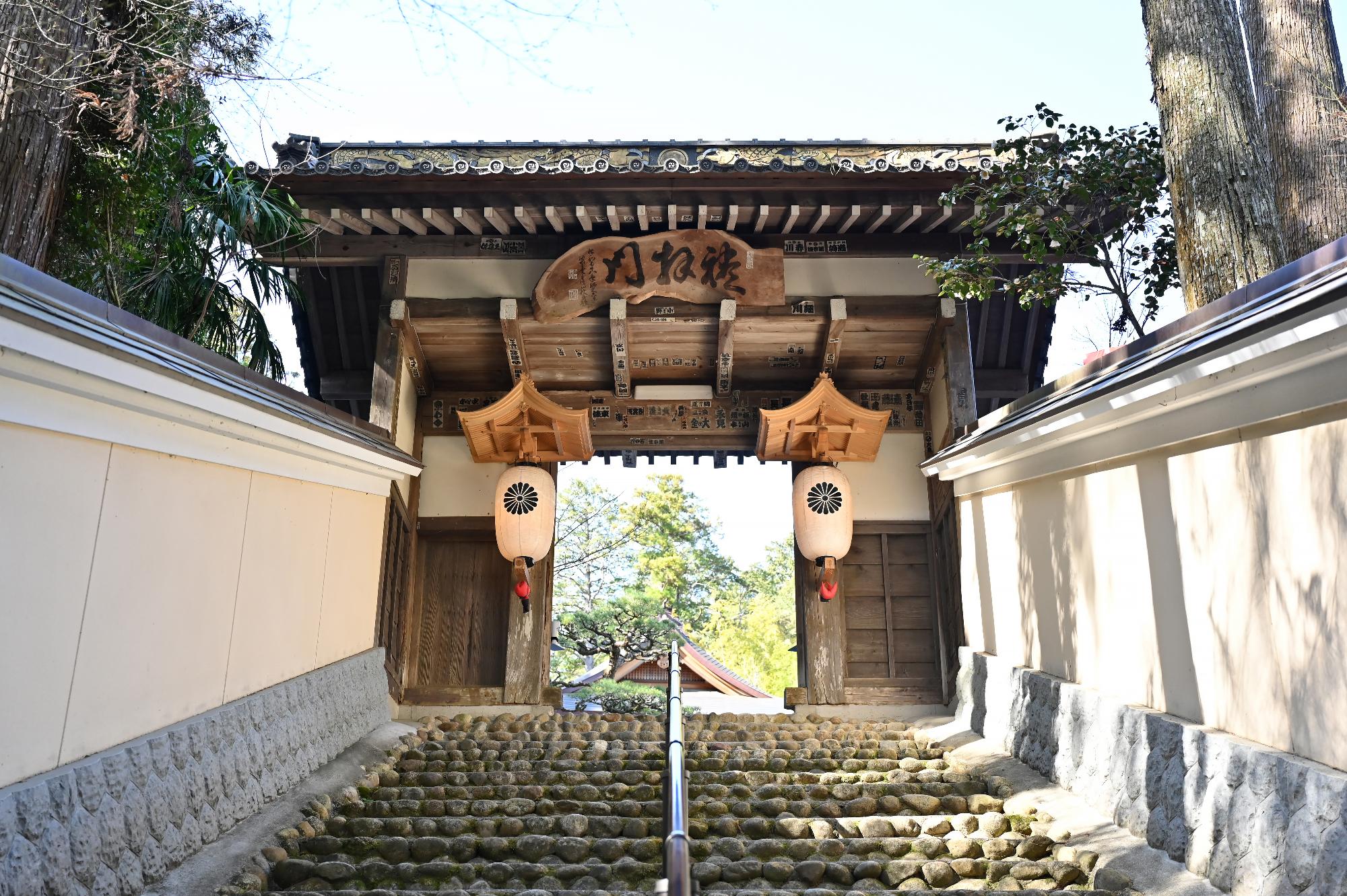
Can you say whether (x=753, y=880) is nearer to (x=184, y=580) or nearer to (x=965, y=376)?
(x=184, y=580)

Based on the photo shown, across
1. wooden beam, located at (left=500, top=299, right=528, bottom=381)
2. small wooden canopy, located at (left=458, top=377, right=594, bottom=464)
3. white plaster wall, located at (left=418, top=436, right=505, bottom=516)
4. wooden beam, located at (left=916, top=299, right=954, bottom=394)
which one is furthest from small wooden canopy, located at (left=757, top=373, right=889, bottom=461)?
white plaster wall, located at (left=418, top=436, right=505, bottom=516)

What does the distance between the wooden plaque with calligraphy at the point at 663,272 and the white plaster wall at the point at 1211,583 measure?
3.17 meters

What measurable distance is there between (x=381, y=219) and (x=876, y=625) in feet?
19.5

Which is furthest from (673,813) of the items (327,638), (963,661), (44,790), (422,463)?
(422,463)

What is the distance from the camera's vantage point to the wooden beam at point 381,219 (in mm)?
7359

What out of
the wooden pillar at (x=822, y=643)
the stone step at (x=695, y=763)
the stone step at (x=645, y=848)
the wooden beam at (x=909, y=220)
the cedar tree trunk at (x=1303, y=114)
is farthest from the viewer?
the wooden pillar at (x=822, y=643)

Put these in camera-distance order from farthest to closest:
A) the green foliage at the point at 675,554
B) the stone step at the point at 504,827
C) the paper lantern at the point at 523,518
A: 1. the green foliage at the point at 675,554
2. the paper lantern at the point at 523,518
3. the stone step at the point at 504,827

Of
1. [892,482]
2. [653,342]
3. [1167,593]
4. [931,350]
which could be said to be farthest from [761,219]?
[1167,593]

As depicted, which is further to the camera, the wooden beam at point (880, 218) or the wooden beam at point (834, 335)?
the wooden beam at point (834, 335)

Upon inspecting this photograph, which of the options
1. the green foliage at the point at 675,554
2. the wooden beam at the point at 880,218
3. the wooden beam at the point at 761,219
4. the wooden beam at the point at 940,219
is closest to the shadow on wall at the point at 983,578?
the wooden beam at the point at 940,219

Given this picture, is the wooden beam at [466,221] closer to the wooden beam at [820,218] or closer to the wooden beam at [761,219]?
the wooden beam at [761,219]

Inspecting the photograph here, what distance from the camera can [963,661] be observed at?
23.7 ft

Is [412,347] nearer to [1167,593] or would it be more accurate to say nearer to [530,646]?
[530,646]

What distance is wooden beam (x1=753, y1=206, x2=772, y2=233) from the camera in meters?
7.29
